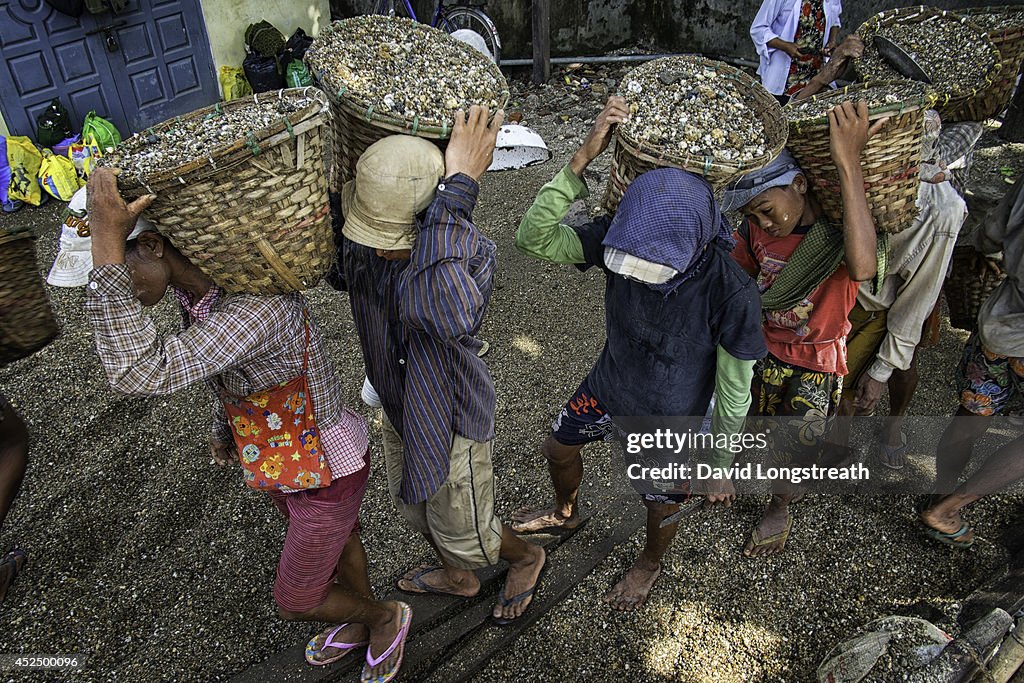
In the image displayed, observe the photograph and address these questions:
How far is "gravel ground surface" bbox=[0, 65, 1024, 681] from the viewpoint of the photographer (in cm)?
258

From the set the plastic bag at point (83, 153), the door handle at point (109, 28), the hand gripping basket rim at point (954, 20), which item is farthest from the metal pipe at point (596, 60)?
the hand gripping basket rim at point (954, 20)

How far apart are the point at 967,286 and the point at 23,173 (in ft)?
21.8

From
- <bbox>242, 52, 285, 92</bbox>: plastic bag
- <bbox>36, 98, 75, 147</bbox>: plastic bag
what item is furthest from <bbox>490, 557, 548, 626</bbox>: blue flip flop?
<bbox>242, 52, 285, 92</bbox>: plastic bag

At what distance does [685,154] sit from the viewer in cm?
187

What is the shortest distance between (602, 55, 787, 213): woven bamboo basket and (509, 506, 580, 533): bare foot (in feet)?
4.80

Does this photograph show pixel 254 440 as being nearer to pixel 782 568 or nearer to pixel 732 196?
pixel 732 196

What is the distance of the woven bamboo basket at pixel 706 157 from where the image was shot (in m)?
1.85

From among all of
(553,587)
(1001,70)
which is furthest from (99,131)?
(1001,70)

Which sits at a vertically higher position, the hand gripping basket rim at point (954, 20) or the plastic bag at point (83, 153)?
the hand gripping basket rim at point (954, 20)

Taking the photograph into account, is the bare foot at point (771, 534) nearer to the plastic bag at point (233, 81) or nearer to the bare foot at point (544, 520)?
the bare foot at point (544, 520)

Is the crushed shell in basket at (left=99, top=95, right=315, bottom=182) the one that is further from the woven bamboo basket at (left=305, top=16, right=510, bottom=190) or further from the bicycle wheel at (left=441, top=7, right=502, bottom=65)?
the bicycle wheel at (left=441, top=7, right=502, bottom=65)

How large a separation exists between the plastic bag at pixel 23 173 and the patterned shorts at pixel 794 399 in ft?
19.4

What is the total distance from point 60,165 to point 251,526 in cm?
441

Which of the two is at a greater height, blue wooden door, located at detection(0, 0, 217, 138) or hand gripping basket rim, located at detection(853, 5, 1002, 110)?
hand gripping basket rim, located at detection(853, 5, 1002, 110)
